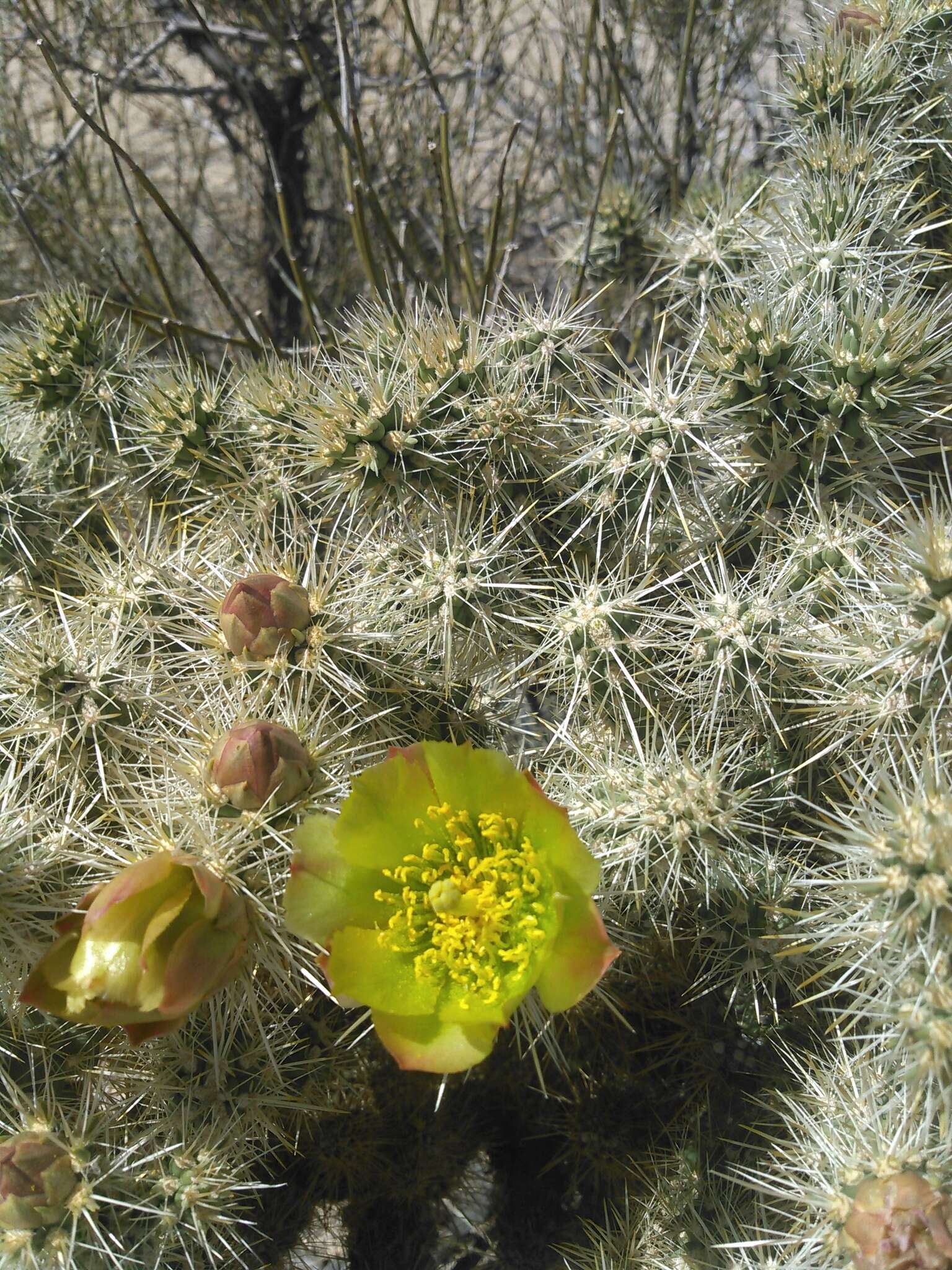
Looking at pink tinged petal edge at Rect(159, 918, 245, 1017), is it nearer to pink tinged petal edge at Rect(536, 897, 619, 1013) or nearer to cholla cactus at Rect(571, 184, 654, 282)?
pink tinged petal edge at Rect(536, 897, 619, 1013)

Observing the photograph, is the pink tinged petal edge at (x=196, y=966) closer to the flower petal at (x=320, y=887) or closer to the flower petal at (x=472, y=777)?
the flower petal at (x=320, y=887)

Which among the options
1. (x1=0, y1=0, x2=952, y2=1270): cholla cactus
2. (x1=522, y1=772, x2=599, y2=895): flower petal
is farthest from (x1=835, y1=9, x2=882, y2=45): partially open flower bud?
(x1=522, y1=772, x2=599, y2=895): flower petal

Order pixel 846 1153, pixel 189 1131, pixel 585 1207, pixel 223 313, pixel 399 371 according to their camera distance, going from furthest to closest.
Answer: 1. pixel 223 313
2. pixel 585 1207
3. pixel 399 371
4. pixel 189 1131
5. pixel 846 1153

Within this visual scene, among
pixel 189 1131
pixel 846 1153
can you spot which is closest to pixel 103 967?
pixel 189 1131

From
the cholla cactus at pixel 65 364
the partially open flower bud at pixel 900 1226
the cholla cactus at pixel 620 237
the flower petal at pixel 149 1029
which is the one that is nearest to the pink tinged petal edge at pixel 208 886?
the flower petal at pixel 149 1029

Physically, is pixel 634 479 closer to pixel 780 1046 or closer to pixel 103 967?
pixel 780 1046

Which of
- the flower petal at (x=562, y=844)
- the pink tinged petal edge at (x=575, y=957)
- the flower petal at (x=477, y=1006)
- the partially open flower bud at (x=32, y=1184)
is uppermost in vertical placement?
the flower petal at (x=562, y=844)

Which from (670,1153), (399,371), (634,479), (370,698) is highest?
(399,371)
